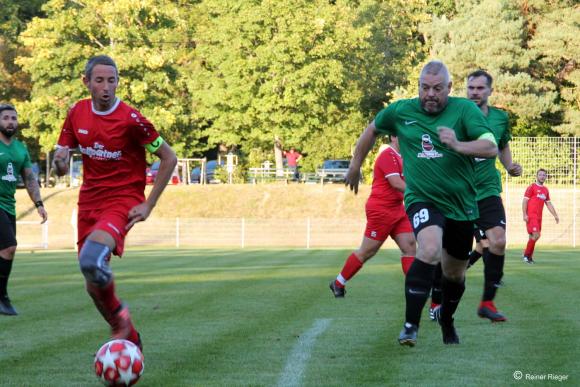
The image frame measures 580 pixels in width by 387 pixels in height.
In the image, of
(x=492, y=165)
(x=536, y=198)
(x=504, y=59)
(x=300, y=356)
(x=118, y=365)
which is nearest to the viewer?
(x=118, y=365)

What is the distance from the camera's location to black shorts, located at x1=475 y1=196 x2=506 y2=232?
11820mm

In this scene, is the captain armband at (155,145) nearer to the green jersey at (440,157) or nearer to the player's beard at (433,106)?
the green jersey at (440,157)

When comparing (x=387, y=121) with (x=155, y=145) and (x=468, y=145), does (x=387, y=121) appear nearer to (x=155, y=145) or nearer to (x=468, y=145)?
(x=468, y=145)

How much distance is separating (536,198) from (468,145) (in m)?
20.4

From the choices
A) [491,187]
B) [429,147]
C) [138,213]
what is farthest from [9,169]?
[429,147]

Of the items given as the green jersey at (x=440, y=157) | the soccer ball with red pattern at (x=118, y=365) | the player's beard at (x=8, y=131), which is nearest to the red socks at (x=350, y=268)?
the player's beard at (x=8, y=131)

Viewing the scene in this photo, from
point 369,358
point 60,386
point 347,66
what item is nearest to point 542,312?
point 369,358

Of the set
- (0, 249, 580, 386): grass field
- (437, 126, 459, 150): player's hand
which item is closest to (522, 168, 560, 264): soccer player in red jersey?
(0, 249, 580, 386): grass field

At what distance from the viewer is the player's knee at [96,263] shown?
7.83 meters

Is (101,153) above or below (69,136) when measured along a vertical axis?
below

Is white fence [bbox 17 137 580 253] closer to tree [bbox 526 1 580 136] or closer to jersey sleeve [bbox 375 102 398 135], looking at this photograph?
tree [bbox 526 1 580 136]

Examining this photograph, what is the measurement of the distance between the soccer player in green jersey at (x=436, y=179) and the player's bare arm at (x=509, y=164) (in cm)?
229

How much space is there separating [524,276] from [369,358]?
11627mm

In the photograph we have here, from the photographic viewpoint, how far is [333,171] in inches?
2338
